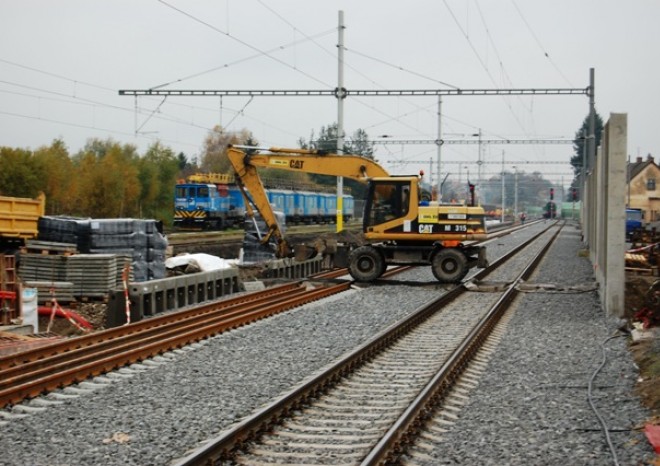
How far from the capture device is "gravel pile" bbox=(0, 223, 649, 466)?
7.21 meters

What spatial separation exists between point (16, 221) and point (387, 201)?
28.8ft

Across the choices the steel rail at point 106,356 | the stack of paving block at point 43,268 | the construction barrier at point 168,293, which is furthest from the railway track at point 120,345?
Result: the stack of paving block at point 43,268

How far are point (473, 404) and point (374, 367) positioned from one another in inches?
89.4

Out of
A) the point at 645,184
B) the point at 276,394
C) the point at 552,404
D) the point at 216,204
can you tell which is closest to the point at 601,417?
the point at 552,404

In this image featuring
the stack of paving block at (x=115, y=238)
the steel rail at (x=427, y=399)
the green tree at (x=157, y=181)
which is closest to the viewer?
the steel rail at (x=427, y=399)

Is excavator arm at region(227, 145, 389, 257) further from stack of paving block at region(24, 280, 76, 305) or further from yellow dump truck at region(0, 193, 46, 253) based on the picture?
stack of paving block at region(24, 280, 76, 305)

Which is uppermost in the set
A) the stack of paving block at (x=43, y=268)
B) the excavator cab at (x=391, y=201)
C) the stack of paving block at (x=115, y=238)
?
the excavator cab at (x=391, y=201)

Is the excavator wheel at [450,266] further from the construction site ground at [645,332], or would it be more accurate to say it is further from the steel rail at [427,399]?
the steel rail at [427,399]

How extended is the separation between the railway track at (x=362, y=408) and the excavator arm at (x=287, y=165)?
8826 millimetres

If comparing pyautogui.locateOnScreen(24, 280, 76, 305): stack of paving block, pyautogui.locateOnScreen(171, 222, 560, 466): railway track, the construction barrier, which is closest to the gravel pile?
pyautogui.locateOnScreen(171, 222, 560, 466): railway track

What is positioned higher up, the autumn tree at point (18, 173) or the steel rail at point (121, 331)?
the autumn tree at point (18, 173)

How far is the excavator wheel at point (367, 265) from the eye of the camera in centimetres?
2238

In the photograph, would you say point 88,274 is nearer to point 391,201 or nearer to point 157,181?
point 391,201

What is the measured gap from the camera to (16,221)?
734 inches
